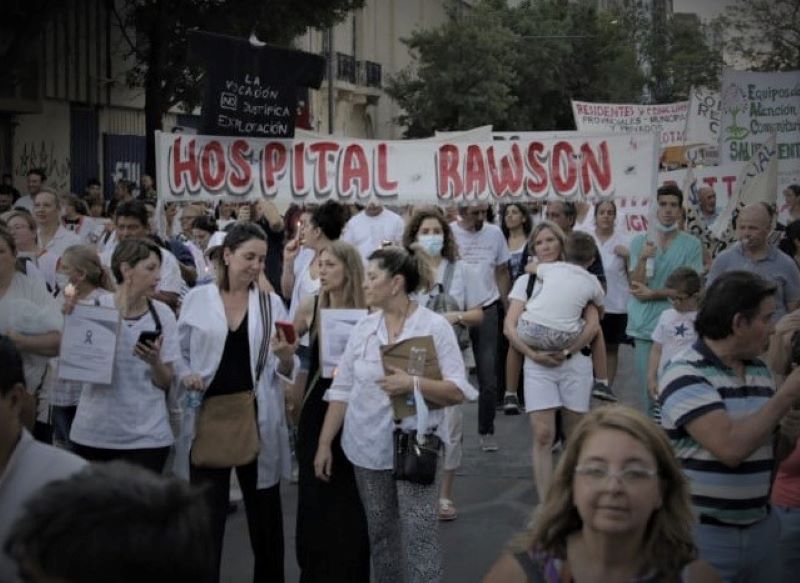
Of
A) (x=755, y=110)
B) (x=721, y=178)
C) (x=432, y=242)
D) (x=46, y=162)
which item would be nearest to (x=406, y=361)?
(x=432, y=242)

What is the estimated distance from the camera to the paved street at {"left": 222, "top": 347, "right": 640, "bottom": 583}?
7.32 meters

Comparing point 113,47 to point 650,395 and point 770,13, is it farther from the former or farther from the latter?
point 650,395

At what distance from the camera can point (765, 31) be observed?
34.4 meters

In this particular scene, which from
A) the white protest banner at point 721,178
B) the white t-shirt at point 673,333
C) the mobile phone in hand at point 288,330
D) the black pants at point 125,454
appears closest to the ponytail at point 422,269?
the mobile phone in hand at point 288,330

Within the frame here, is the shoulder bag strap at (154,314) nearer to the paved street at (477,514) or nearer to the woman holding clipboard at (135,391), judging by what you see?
the woman holding clipboard at (135,391)

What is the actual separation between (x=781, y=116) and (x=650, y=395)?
590 centimetres

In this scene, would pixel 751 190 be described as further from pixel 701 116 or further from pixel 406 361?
pixel 701 116

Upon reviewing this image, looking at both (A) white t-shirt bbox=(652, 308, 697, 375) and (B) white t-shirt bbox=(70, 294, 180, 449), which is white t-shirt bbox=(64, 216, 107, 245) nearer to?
(A) white t-shirt bbox=(652, 308, 697, 375)

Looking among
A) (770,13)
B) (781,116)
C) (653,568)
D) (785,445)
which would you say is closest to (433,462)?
(785,445)

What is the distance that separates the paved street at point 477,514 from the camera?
732 cm

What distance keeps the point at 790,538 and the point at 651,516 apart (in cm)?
206

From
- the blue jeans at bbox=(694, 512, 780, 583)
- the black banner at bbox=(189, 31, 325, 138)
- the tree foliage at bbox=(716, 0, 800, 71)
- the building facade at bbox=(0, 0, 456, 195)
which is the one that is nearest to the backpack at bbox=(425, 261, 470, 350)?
the black banner at bbox=(189, 31, 325, 138)

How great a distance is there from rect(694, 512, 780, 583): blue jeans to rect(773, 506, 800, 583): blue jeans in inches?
33.4

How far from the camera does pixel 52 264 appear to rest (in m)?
9.23
